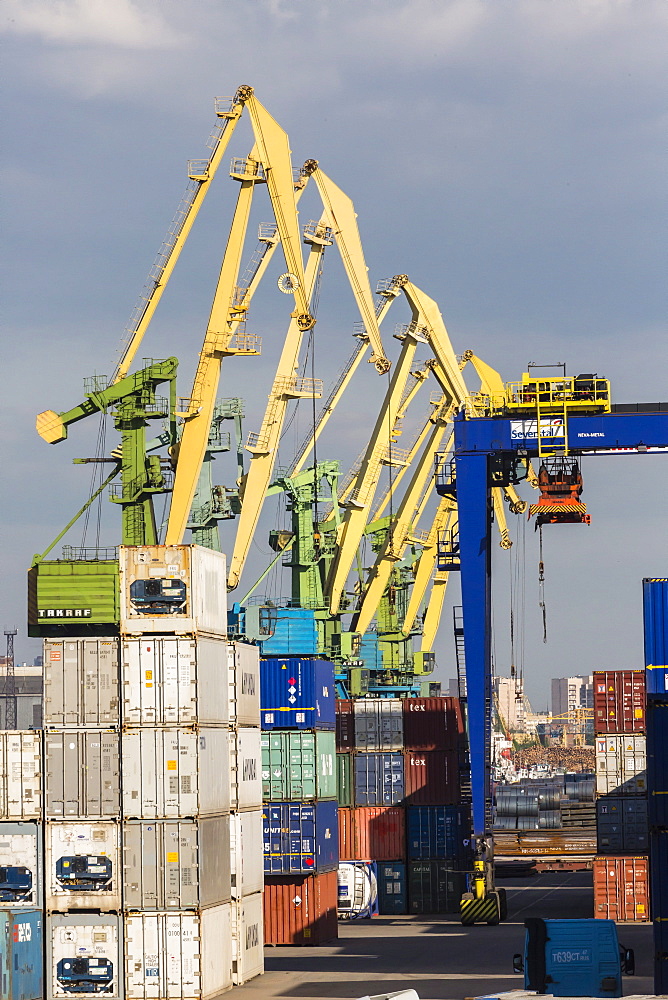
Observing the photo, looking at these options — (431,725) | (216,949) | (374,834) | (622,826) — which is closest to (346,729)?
(431,725)

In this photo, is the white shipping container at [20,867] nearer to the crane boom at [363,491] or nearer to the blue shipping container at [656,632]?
the blue shipping container at [656,632]

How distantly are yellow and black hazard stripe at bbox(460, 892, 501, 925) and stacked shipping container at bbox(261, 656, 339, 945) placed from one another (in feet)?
17.3

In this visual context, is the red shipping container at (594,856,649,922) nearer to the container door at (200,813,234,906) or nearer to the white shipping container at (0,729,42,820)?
the container door at (200,813,234,906)

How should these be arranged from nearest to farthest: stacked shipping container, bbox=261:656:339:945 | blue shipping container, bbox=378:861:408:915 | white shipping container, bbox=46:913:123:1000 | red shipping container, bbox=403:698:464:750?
white shipping container, bbox=46:913:123:1000 → stacked shipping container, bbox=261:656:339:945 → blue shipping container, bbox=378:861:408:915 → red shipping container, bbox=403:698:464:750

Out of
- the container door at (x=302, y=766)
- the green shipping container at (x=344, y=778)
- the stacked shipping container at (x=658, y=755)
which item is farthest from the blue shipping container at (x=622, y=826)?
the stacked shipping container at (x=658, y=755)

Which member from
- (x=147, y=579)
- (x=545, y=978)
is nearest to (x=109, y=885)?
(x=147, y=579)

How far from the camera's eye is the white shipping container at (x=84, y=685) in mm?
30922

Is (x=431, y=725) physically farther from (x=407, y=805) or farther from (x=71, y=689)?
(x=71, y=689)

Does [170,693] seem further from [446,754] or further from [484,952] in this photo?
[446,754]

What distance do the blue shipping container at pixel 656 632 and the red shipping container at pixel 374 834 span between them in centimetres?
2493

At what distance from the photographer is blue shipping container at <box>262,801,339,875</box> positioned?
41.1 metres

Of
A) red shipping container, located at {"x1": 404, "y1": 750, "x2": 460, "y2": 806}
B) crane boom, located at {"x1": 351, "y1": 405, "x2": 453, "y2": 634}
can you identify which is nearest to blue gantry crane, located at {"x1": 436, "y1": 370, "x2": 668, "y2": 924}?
red shipping container, located at {"x1": 404, "y1": 750, "x2": 460, "y2": 806}

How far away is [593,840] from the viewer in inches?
2479

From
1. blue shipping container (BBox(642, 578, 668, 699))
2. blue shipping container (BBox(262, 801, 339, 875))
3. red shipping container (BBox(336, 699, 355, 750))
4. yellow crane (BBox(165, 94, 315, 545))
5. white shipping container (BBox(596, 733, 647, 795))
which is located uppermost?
yellow crane (BBox(165, 94, 315, 545))
